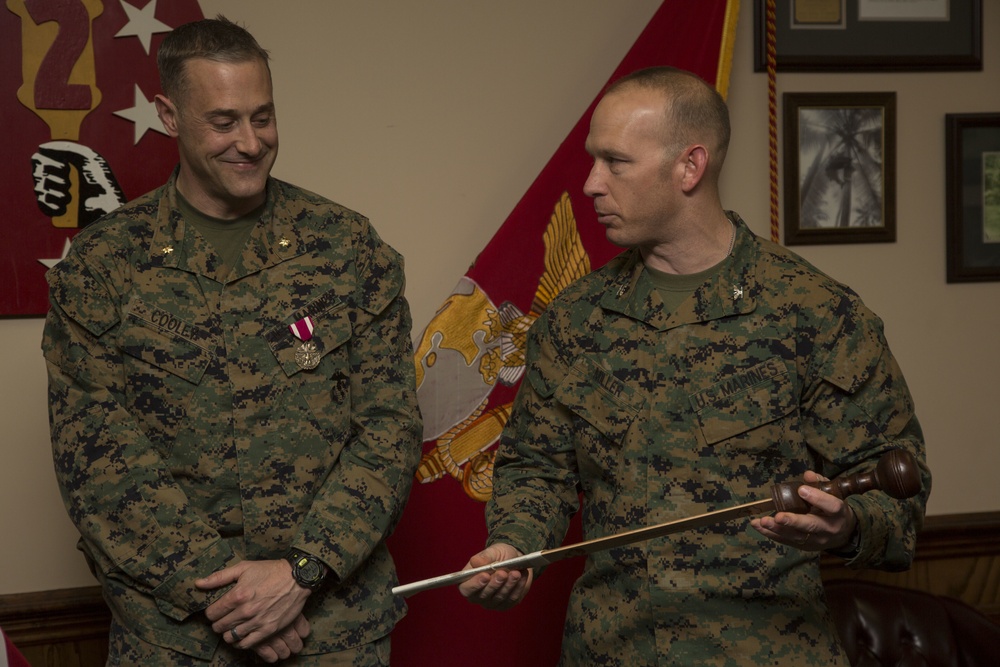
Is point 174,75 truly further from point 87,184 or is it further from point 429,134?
point 429,134

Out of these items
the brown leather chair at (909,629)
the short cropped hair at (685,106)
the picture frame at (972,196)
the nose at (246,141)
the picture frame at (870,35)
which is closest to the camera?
the short cropped hair at (685,106)

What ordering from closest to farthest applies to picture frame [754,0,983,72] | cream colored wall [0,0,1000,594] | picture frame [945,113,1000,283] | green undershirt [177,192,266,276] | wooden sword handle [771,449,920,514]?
wooden sword handle [771,449,920,514] < green undershirt [177,192,266,276] < cream colored wall [0,0,1000,594] < picture frame [754,0,983,72] < picture frame [945,113,1000,283]


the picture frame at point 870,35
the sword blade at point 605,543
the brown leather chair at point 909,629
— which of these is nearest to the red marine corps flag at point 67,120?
the sword blade at point 605,543

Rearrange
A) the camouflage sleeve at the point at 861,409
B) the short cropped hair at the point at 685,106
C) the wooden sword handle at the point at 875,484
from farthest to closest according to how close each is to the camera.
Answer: the short cropped hair at the point at 685,106 < the camouflage sleeve at the point at 861,409 < the wooden sword handle at the point at 875,484

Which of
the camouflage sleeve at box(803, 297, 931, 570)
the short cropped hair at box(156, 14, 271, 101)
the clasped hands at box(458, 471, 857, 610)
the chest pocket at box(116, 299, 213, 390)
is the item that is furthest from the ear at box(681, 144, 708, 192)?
the chest pocket at box(116, 299, 213, 390)

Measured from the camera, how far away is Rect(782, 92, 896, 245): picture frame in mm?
2959

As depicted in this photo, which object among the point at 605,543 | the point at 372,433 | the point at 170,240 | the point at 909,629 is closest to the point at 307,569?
the point at 372,433

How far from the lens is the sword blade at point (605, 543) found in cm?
154

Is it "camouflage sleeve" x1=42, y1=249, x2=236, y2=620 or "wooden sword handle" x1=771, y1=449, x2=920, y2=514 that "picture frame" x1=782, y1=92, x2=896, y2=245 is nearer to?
"wooden sword handle" x1=771, y1=449, x2=920, y2=514

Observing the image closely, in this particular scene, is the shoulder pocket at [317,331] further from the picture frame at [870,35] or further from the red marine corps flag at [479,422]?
the picture frame at [870,35]

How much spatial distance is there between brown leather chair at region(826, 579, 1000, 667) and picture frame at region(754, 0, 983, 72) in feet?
4.66

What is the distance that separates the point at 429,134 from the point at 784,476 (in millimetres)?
1457

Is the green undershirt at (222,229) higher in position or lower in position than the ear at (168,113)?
lower

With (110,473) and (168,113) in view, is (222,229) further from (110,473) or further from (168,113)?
(110,473)
